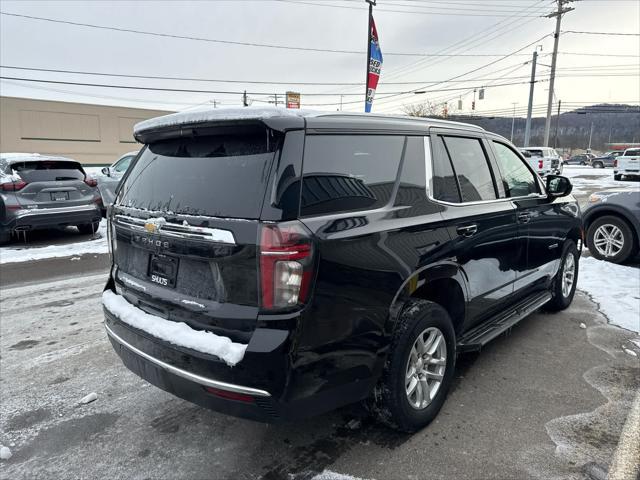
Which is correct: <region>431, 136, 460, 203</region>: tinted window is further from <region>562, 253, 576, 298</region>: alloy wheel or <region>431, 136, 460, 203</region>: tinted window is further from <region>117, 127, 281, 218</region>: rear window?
<region>562, 253, 576, 298</region>: alloy wheel

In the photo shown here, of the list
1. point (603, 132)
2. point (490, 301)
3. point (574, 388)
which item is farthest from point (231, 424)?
point (603, 132)

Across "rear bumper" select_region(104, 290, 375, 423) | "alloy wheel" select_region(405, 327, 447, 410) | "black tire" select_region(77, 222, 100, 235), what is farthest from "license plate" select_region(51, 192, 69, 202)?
"alloy wheel" select_region(405, 327, 447, 410)

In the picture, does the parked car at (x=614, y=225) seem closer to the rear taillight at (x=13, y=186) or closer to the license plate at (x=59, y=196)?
the license plate at (x=59, y=196)

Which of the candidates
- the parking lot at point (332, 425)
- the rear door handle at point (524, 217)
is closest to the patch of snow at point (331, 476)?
the parking lot at point (332, 425)

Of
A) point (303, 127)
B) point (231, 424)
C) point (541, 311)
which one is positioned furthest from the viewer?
point (541, 311)

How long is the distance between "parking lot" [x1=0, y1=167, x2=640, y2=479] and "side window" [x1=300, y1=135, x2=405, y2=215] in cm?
145

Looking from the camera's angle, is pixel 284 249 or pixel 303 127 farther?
→ pixel 303 127

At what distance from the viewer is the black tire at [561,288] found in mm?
4943

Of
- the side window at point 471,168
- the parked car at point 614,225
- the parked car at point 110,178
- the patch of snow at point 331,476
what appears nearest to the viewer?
the patch of snow at point 331,476

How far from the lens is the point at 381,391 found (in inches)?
103

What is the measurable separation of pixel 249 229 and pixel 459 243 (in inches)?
62.9

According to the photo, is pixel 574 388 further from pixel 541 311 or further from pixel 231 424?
Result: pixel 231 424

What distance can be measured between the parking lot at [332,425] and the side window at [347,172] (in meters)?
1.45

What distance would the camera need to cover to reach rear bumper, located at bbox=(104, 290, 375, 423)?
212 centimetres
